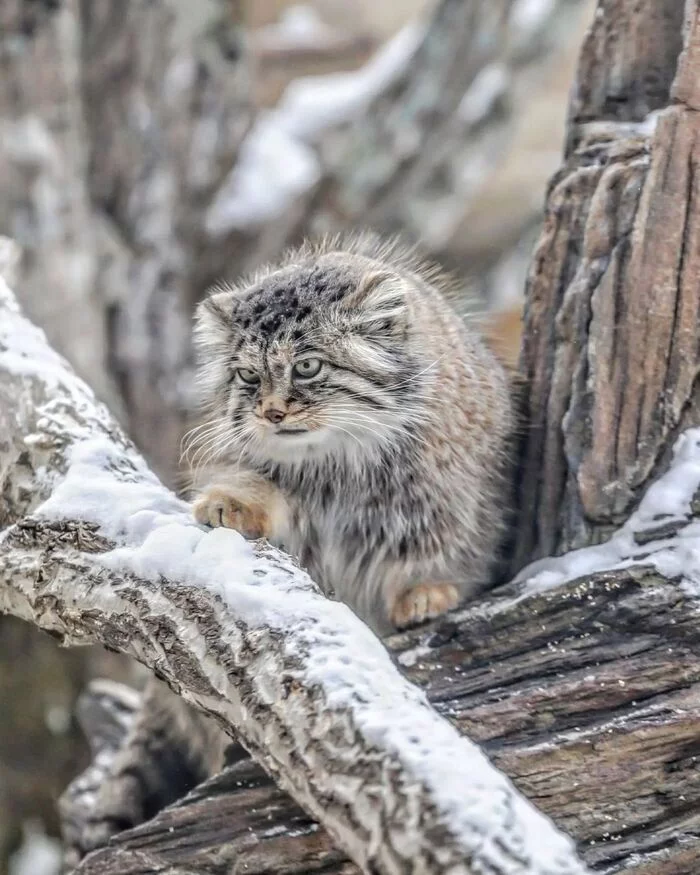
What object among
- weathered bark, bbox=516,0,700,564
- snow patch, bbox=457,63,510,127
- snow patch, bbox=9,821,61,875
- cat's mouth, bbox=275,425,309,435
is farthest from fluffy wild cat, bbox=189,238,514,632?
snow patch, bbox=457,63,510,127

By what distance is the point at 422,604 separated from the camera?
3.33 metres

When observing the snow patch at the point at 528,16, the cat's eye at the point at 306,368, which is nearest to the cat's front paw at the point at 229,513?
the cat's eye at the point at 306,368

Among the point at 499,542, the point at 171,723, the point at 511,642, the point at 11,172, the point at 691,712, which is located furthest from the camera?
the point at 11,172

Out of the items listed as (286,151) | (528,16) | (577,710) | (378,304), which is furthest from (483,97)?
(577,710)

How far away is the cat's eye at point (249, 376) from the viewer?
3.18 metres

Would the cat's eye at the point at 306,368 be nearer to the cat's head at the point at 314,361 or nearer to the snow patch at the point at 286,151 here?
the cat's head at the point at 314,361

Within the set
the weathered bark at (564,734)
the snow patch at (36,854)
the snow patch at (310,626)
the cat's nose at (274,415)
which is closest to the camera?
the snow patch at (310,626)

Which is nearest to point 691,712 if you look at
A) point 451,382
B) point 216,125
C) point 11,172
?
point 451,382

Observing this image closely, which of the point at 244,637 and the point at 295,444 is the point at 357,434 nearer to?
the point at 295,444

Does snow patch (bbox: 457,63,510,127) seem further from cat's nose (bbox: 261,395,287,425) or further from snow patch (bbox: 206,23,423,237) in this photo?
cat's nose (bbox: 261,395,287,425)

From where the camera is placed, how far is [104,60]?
22.7 ft

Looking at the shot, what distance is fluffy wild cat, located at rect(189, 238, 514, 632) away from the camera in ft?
10.3

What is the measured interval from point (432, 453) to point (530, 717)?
83cm

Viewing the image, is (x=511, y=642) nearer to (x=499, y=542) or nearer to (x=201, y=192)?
(x=499, y=542)
